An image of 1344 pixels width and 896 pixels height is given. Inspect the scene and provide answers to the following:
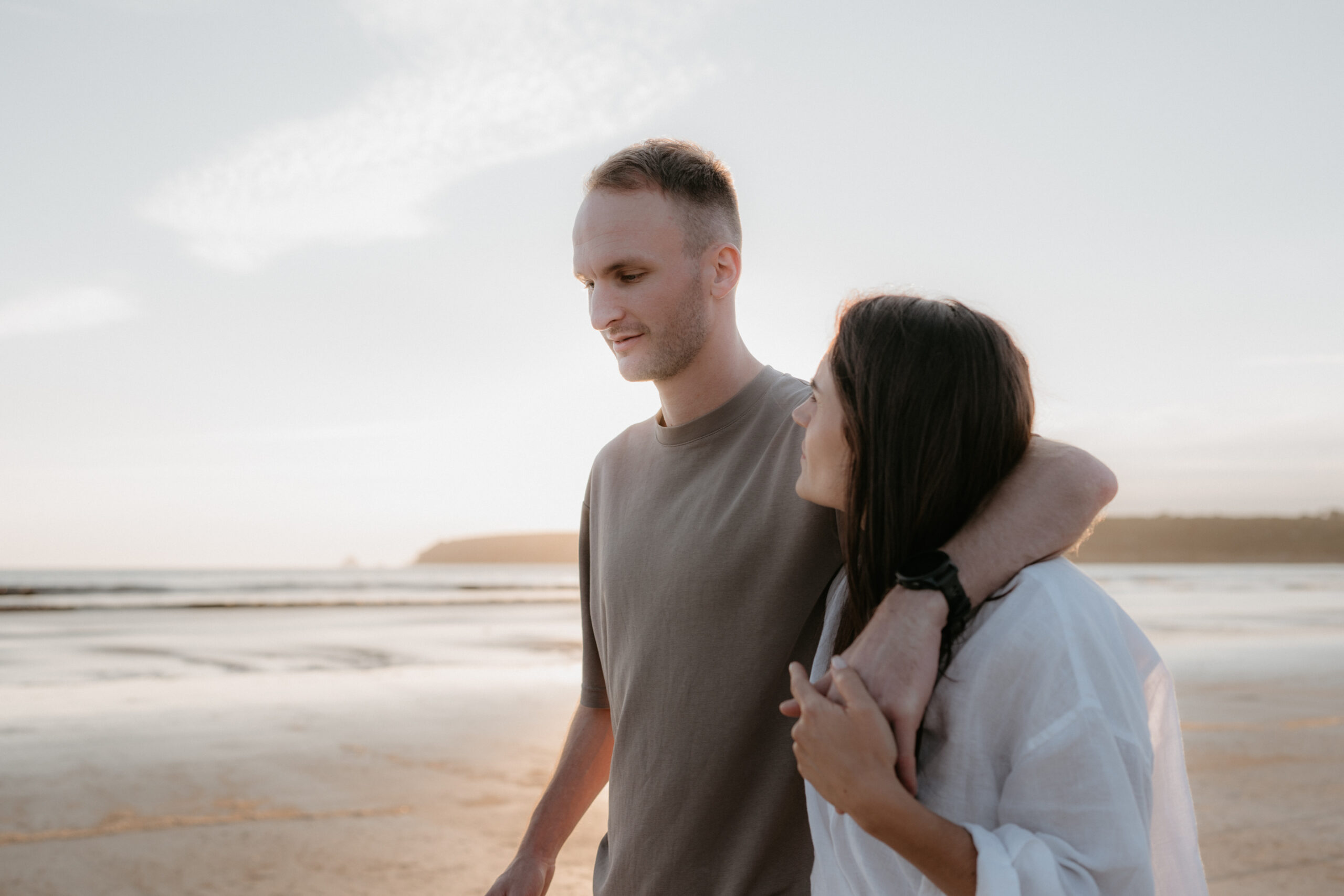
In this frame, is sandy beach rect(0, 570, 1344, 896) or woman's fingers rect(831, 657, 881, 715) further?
sandy beach rect(0, 570, 1344, 896)

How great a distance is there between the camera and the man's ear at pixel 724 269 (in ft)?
6.99

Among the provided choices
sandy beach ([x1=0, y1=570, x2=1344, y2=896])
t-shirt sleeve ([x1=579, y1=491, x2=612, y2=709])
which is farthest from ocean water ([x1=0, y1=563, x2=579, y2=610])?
t-shirt sleeve ([x1=579, y1=491, x2=612, y2=709])

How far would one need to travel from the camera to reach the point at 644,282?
205cm

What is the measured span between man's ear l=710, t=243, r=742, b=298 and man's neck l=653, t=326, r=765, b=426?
98 mm

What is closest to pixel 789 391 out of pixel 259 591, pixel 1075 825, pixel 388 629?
pixel 1075 825

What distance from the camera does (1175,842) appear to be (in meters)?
1.48

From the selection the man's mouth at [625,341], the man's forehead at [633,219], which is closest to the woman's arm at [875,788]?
the man's mouth at [625,341]

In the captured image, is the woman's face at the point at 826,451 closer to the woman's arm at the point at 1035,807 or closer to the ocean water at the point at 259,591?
the woman's arm at the point at 1035,807

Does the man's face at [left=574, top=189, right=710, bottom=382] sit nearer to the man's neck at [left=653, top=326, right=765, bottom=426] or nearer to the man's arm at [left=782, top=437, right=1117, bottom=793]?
the man's neck at [left=653, top=326, right=765, bottom=426]

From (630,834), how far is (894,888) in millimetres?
686

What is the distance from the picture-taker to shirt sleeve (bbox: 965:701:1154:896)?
120cm

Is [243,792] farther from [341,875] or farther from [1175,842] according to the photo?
[1175,842]

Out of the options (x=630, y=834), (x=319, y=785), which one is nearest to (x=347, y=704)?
(x=319, y=785)

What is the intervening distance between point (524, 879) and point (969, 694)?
4.23 feet
